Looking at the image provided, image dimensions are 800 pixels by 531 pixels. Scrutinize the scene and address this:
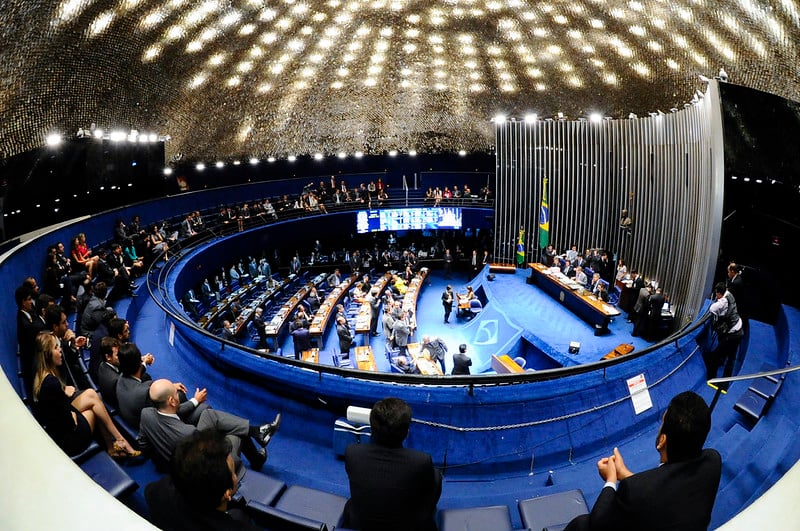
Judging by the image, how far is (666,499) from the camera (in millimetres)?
2148

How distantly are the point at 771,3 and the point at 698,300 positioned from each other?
646cm

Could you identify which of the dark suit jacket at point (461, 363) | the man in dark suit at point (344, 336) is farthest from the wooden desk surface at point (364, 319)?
the dark suit jacket at point (461, 363)

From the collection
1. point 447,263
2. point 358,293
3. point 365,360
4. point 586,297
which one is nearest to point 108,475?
point 365,360

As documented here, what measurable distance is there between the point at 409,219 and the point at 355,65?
24.1ft

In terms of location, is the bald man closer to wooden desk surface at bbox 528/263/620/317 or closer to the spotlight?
wooden desk surface at bbox 528/263/620/317

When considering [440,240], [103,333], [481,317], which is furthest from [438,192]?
[103,333]

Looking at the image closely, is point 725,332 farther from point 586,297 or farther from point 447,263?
point 447,263

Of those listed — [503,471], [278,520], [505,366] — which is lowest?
[505,366]

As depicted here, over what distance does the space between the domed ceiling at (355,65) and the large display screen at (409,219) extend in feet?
15.5

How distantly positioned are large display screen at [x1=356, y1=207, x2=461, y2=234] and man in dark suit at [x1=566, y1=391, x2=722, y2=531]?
19.2 m

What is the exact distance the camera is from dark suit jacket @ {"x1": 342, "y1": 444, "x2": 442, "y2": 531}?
2.50 m

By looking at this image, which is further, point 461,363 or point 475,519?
point 461,363

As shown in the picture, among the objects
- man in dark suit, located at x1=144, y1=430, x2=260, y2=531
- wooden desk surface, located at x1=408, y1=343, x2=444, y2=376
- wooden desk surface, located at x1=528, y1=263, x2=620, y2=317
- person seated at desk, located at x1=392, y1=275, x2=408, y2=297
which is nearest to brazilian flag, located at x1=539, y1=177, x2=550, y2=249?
wooden desk surface, located at x1=528, y1=263, x2=620, y2=317

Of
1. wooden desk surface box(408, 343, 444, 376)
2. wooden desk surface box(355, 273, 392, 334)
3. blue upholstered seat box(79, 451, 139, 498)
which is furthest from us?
wooden desk surface box(355, 273, 392, 334)
